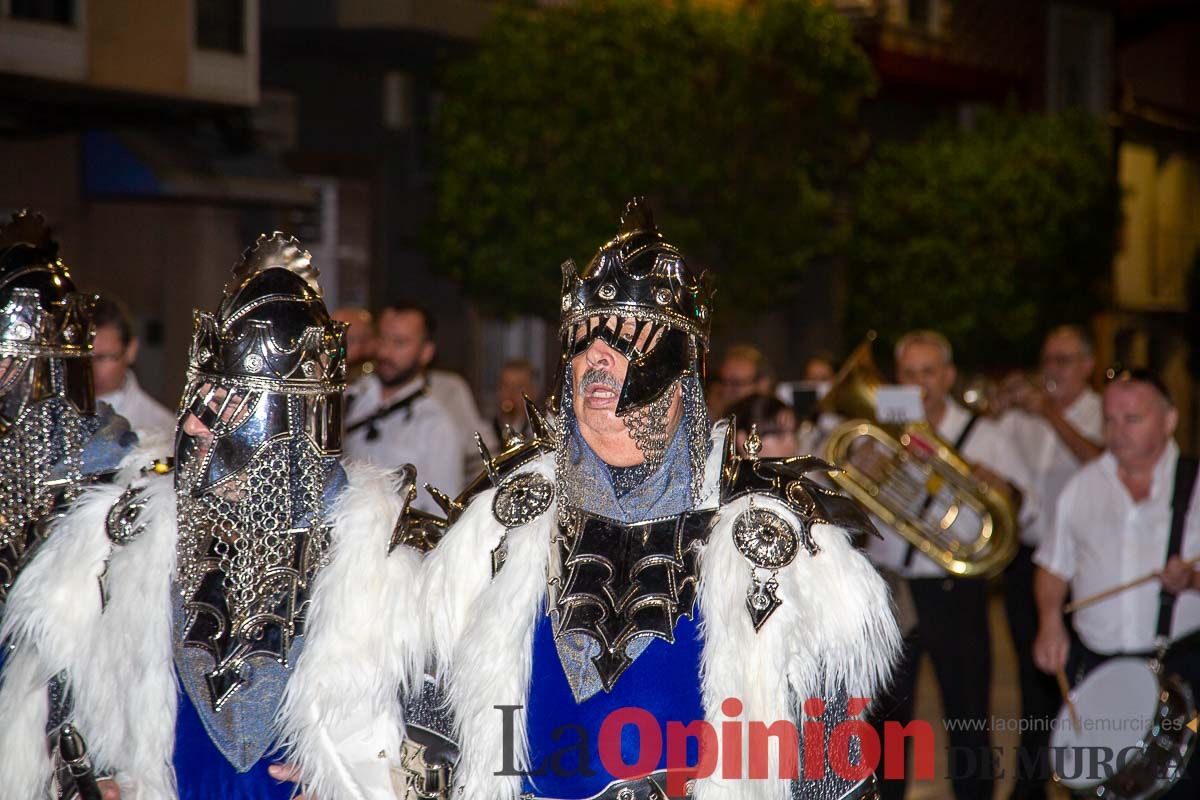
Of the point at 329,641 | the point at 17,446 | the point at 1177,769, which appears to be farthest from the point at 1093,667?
the point at 17,446

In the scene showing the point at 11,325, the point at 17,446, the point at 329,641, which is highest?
the point at 11,325

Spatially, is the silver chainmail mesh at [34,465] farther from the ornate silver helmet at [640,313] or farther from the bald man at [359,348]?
the bald man at [359,348]

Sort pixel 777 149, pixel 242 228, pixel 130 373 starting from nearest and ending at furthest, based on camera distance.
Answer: pixel 130 373, pixel 242 228, pixel 777 149

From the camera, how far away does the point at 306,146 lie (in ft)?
50.3

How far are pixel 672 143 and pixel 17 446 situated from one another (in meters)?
10.5

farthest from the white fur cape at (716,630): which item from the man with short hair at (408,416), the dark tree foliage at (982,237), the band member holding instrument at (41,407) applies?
the dark tree foliage at (982,237)

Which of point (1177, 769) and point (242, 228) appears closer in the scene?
point (1177, 769)

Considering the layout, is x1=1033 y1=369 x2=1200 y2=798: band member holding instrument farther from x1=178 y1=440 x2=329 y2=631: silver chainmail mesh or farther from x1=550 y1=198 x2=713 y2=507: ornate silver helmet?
x1=178 y1=440 x2=329 y2=631: silver chainmail mesh

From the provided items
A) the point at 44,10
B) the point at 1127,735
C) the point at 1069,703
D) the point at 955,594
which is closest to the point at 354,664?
the point at 1127,735

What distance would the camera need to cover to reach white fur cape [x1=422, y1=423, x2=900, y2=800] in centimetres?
318

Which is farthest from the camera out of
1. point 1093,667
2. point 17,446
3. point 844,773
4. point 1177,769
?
point 1093,667

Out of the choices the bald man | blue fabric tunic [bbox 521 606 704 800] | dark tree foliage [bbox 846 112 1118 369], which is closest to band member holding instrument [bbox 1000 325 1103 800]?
the bald man

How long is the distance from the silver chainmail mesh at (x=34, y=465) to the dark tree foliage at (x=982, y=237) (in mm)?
15046

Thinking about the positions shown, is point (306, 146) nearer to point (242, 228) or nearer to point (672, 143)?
point (242, 228)
